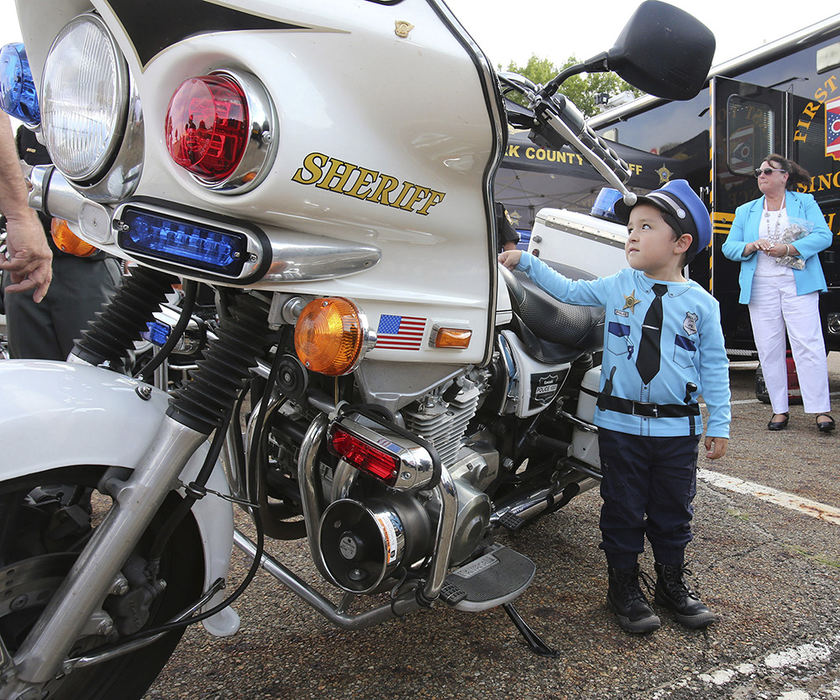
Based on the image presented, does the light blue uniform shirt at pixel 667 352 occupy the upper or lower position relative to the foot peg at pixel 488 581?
upper

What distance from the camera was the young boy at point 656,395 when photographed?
2.22 meters

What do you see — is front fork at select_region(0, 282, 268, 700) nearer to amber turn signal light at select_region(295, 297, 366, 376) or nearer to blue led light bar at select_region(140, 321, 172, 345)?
amber turn signal light at select_region(295, 297, 366, 376)

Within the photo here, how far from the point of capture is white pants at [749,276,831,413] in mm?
4953

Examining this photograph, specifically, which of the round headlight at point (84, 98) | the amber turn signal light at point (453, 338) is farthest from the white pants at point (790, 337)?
the round headlight at point (84, 98)

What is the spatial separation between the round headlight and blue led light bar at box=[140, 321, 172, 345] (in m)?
0.47

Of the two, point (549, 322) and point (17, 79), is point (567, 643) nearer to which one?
point (549, 322)

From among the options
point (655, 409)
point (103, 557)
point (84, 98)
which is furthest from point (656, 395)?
point (84, 98)

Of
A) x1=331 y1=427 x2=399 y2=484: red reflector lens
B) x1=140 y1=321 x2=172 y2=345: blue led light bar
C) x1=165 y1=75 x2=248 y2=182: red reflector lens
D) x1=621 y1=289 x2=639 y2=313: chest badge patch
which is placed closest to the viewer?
x1=165 y1=75 x2=248 y2=182: red reflector lens

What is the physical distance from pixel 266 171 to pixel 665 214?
1458 millimetres

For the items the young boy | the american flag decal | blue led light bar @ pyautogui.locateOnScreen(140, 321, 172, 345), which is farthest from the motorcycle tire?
the young boy

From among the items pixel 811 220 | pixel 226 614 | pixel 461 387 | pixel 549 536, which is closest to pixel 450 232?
pixel 461 387

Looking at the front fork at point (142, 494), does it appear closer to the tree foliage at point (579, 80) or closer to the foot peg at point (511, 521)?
the foot peg at point (511, 521)

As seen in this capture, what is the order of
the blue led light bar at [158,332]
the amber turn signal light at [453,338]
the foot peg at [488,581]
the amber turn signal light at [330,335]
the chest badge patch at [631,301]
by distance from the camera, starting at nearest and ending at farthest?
the amber turn signal light at [330,335]
the amber turn signal light at [453,338]
the foot peg at [488,581]
the blue led light bar at [158,332]
the chest badge patch at [631,301]

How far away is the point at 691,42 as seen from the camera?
1529 millimetres
